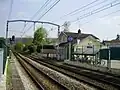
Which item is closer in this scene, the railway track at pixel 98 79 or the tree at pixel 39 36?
the railway track at pixel 98 79

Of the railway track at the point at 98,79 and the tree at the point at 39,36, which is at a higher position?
the tree at the point at 39,36

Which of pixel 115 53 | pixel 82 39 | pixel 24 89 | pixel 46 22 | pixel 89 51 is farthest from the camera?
pixel 82 39

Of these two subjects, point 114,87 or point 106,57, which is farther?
point 106,57

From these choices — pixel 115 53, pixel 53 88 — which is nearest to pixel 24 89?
pixel 53 88

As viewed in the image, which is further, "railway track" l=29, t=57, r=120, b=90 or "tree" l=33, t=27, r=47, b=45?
"tree" l=33, t=27, r=47, b=45

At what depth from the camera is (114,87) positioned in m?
15.6

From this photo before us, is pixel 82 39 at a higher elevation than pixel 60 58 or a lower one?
higher

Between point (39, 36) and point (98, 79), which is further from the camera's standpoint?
point (39, 36)

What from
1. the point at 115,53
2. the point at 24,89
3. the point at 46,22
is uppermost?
the point at 46,22

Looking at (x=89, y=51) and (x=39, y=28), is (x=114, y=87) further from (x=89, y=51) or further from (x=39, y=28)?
(x=39, y=28)

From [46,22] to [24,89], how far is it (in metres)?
37.0

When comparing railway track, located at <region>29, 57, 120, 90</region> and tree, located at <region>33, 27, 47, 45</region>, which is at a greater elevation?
tree, located at <region>33, 27, 47, 45</region>

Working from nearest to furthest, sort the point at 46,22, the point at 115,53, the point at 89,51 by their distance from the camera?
the point at 115,53 < the point at 89,51 < the point at 46,22

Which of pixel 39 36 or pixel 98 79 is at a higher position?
pixel 39 36
